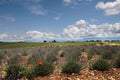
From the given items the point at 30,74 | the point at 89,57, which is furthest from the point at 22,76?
the point at 89,57

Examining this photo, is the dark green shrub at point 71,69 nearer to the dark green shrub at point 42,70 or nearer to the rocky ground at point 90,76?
the rocky ground at point 90,76

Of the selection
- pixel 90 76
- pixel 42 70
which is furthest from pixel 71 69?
pixel 42 70

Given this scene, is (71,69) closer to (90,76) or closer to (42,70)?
(90,76)

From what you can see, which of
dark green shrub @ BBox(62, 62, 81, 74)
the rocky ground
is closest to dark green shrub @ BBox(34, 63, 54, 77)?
the rocky ground

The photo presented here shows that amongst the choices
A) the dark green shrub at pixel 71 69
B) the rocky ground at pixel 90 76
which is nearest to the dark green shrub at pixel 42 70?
the rocky ground at pixel 90 76

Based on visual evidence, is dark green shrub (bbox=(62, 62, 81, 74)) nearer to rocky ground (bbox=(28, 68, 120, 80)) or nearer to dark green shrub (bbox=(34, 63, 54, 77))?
rocky ground (bbox=(28, 68, 120, 80))

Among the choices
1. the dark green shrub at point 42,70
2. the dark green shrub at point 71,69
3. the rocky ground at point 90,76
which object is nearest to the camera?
the rocky ground at point 90,76

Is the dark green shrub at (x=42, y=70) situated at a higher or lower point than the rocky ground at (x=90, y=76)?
higher

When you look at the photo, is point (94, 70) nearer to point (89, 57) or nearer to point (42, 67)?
point (42, 67)

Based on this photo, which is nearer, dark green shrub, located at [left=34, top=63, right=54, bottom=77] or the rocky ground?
the rocky ground

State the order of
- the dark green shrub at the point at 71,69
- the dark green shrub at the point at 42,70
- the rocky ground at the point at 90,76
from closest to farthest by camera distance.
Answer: the rocky ground at the point at 90,76 → the dark green shrub at the point at 42,70 → the dark green shrub at the point at 71,69

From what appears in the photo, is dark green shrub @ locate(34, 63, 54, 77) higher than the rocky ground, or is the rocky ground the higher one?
dark green shrub @ locate(34, 63, 54, 77)

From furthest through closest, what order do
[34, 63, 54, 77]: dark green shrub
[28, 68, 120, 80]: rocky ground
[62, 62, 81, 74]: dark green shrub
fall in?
[62, 62, 81, 74]: dark green shrub, [34, 63, 54, 77]: dark green shrub, [28, 68, 120, 80]: rocky ground

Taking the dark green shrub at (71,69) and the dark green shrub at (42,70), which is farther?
the dark green shrub at (71,69)
